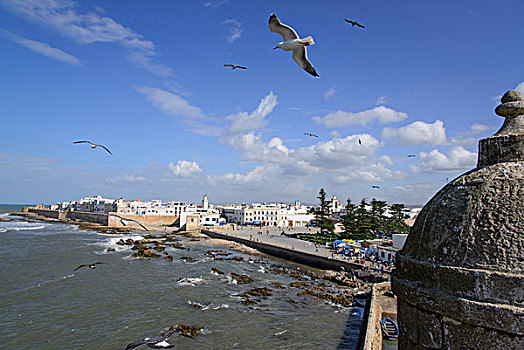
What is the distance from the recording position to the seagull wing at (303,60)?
14.4 feet

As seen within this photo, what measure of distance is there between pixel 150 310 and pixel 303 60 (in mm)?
17984

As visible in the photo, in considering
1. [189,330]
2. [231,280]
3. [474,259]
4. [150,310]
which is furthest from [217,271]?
[474,259]

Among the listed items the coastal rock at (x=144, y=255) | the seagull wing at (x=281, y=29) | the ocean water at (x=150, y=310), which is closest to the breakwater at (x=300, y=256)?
the ocean water at (x=150, y=310)

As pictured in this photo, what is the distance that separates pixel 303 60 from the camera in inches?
175

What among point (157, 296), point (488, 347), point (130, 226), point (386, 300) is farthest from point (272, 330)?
point (130, 226)

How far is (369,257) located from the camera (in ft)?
99.5

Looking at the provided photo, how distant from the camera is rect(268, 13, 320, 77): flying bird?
4410mm

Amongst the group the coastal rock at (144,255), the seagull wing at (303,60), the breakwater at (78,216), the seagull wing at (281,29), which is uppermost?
the seagull wing at (281,29)

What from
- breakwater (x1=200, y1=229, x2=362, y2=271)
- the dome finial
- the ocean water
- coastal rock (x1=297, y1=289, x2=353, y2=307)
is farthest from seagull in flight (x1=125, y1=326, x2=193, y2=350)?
breakwater (x1=200, y1=229, x2=362, y2=271)

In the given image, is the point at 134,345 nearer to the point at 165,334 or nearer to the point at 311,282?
the point at 165,334

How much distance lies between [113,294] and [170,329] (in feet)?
24.7

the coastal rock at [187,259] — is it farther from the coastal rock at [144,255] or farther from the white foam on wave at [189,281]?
the white foam on wave at [189,281]

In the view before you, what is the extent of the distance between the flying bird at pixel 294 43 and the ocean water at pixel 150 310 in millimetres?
13375

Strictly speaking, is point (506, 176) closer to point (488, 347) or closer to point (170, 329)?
point (488, 347)
